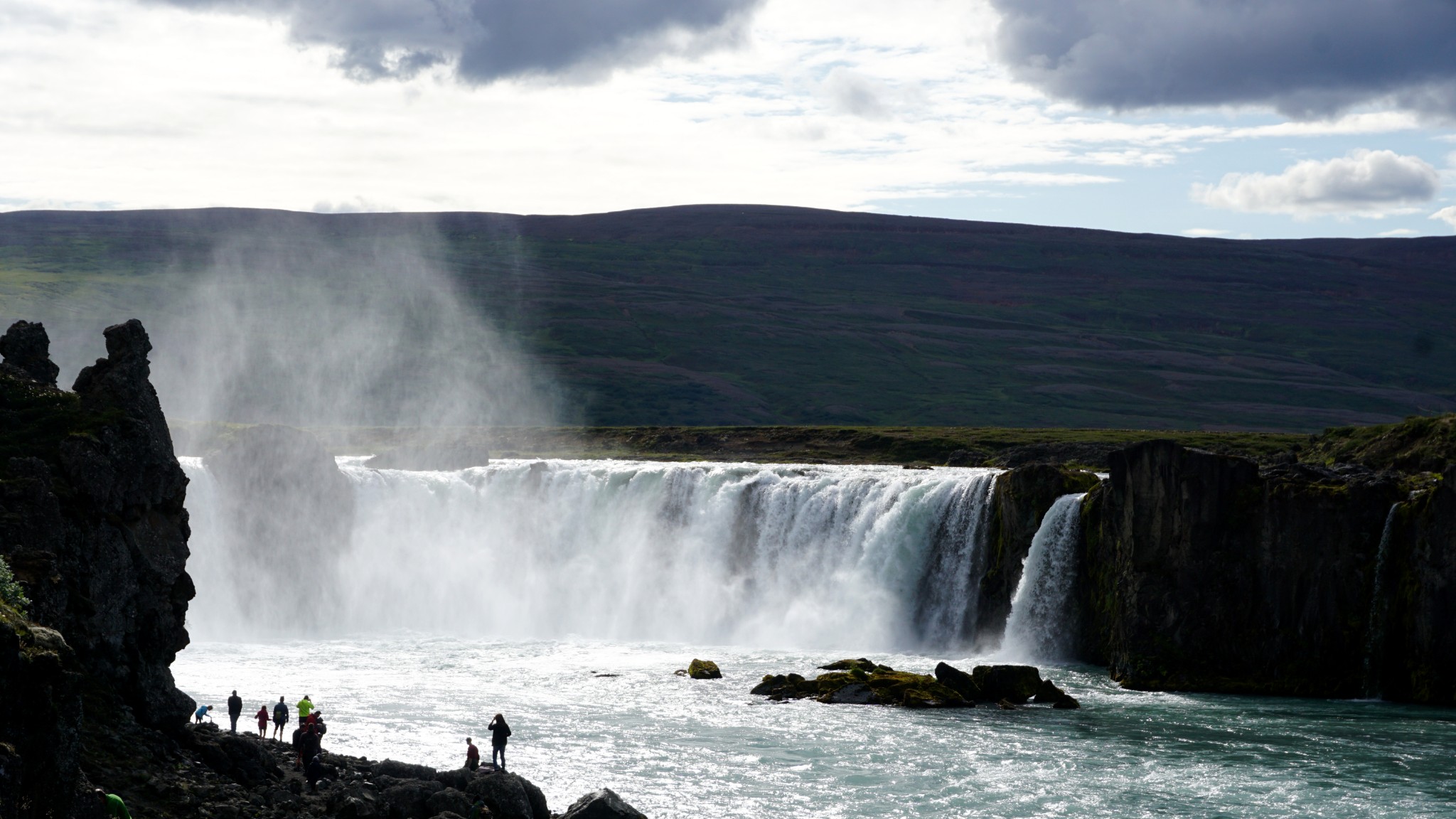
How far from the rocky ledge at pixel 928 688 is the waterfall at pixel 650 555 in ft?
36.4

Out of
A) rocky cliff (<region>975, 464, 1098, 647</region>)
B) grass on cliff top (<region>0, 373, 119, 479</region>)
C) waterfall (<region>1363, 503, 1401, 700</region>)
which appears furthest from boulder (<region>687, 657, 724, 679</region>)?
grass on cliff top (<region>0, 373, 119, 479</region>)

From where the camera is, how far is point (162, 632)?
30.6 meters

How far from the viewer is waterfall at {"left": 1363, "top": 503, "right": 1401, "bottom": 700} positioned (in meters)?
44.6

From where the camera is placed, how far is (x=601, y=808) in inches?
1086

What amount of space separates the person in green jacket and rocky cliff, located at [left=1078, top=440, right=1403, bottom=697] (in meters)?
35.1

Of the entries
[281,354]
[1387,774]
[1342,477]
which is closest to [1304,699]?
[1342,477]

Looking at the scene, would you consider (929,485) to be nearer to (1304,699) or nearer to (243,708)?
(1304,699)

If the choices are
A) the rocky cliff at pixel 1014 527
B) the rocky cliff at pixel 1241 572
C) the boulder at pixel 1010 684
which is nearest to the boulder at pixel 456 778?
the boulder at pixel 1010 684

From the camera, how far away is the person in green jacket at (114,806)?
855 inches

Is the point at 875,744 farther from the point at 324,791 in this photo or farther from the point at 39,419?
the point at 39,419

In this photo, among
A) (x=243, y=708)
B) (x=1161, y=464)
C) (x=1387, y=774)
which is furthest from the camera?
(x=1161, y=464)

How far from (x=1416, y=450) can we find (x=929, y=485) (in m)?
18.9

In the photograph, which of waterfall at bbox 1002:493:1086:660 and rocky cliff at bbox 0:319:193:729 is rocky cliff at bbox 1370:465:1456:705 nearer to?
waterfall at bbox 1002:493:1086:660

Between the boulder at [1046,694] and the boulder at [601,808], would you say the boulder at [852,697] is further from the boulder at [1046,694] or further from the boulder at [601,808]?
the boulder at [601,808]
